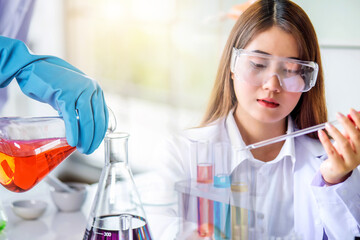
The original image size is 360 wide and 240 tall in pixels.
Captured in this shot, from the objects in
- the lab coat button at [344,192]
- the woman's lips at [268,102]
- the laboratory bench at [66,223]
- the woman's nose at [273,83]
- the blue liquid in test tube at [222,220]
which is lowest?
the laboratory bench at [66,223]

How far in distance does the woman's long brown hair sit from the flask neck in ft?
0.97

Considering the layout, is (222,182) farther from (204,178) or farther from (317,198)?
(317,198)

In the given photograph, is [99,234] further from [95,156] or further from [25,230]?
[95,156]

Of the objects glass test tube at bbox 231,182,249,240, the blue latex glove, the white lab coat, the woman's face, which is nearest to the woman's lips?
the woman's face

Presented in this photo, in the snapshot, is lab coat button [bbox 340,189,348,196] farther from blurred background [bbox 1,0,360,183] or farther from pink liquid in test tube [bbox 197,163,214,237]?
blurred background [bbox 1,0,360,183]

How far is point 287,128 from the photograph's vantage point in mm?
944

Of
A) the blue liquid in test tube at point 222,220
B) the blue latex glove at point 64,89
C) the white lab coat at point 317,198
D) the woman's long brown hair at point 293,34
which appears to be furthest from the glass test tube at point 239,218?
the blue latex glove at point 64,89

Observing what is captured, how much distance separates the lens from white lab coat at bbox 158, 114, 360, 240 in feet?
2.83

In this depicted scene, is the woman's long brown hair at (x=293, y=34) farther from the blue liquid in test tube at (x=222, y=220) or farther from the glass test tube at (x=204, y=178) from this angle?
the blue liquid in test tube at (x=222, y=220)

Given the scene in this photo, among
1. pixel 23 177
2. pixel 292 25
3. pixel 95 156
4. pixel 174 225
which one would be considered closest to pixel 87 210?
pixel 174 225

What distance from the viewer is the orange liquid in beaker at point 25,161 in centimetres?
84

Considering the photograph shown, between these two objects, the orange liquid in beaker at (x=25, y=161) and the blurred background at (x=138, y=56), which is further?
the blurred background at (x=138, y=56)

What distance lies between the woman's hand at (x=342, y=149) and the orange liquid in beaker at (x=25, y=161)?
52 cm

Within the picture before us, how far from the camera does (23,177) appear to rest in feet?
2.77
